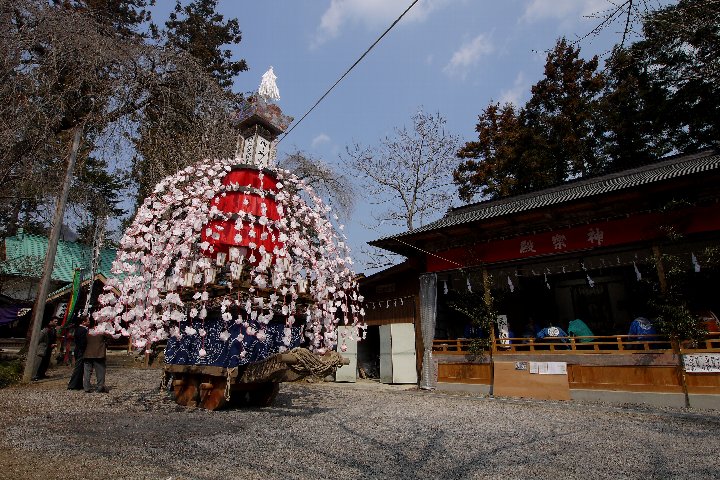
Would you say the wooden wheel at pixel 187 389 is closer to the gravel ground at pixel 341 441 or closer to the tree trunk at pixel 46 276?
the gravel ground at pixel 341 441

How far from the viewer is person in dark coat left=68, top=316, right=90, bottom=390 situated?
9.34 m

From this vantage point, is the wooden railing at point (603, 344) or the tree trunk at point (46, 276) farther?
the tree trunk at point (46, 276)

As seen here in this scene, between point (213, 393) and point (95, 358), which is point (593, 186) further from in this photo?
point (95, 358)

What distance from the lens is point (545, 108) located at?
24.8 metres

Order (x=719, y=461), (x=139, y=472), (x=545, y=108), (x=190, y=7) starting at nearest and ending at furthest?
(x=139, y=472)
(x=719, y=461)
(x=190, y=7)
(x=545, y=108)

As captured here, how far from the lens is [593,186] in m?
11.9

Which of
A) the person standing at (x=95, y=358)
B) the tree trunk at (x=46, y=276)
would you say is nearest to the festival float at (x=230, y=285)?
the person standing at (x=95, y=358)

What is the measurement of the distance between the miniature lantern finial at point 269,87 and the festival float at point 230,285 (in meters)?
1.79

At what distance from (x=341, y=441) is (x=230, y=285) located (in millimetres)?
2638

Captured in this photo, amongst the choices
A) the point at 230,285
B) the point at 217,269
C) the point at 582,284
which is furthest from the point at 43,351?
the point at 582,284

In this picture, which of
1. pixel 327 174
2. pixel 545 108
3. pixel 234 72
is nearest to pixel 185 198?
pixel 327 174

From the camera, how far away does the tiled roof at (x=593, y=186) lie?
9000 mm

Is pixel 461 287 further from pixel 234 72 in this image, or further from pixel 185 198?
pixel 234 72

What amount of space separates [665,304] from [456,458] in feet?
23.5
